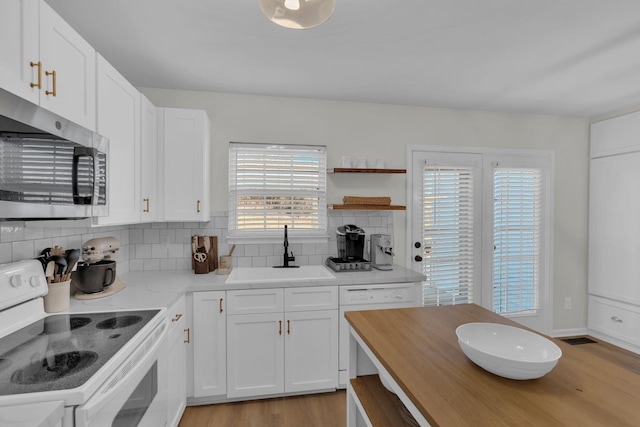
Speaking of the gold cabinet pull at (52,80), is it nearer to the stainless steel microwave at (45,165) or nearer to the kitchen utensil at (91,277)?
the stainless steel microwave at (45,165)

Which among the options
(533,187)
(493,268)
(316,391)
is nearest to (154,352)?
(316,391)

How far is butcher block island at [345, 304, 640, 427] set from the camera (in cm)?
75

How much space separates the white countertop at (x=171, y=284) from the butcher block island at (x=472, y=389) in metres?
1.05

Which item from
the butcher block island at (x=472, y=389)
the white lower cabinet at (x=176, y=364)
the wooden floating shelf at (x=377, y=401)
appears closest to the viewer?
the butcher block island at (x=472, y=389)

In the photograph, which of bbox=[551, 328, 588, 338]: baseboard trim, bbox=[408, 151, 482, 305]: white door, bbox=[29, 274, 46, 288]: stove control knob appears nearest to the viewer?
bbox=[29, 274, 46, 288]: stove control knob

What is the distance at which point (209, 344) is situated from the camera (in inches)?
87.8

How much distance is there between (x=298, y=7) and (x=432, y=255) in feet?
8.72

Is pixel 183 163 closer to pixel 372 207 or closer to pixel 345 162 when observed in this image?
pixel 345 162

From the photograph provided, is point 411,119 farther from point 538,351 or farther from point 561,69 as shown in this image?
point 538,351

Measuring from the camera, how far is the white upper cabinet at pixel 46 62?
1.06m

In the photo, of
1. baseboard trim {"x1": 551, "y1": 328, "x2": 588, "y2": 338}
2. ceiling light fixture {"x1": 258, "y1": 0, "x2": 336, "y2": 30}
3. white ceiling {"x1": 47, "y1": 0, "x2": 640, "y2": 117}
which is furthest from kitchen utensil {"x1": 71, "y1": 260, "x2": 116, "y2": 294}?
baseboard trim {"x1": 551, "y1": 328, "x2": 588, "y2": 338}

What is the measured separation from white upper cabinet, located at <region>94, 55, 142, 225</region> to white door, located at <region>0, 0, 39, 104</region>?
0.44 metres

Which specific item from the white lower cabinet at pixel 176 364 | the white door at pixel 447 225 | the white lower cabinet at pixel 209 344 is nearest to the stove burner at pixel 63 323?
the white lower cabinet at pixel 176 364

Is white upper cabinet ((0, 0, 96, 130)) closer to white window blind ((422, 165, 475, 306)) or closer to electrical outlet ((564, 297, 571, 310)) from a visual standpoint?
white window blind ((422, 165, 475, 306))
